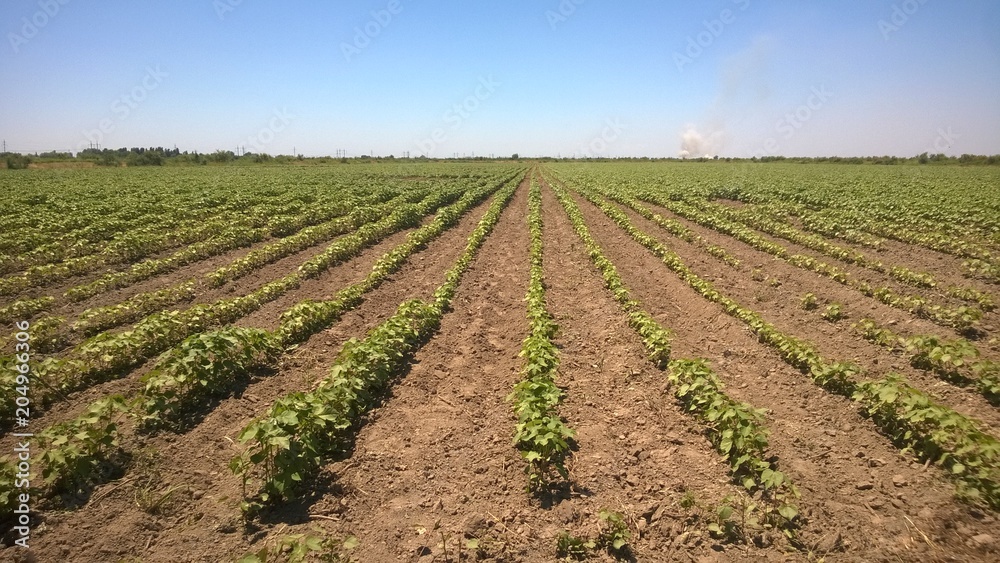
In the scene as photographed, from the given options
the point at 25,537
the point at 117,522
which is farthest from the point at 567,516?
the point at 25,537

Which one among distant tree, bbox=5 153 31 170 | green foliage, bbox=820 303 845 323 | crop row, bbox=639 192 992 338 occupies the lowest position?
green foliage, bbox=820 303 845 323

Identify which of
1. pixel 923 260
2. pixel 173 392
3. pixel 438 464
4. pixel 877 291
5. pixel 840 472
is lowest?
pixel 438 464

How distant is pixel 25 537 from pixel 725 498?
21.8 feet

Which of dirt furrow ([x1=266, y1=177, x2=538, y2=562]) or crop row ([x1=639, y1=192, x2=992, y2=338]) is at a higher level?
crop row ([x1=639, y1=192, x2=992, y2=338])

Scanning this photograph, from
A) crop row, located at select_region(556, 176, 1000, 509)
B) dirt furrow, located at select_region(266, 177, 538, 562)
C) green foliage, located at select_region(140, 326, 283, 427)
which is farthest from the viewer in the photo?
green foliage, located at select_region(140, 326, 283, 427)

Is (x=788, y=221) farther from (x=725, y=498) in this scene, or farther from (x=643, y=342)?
(x=725, y=498)

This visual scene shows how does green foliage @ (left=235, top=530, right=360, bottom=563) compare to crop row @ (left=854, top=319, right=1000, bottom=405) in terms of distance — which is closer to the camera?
green foliage @ (left=235, top=530, right=360, bottom=563)

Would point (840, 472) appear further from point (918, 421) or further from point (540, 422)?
point (540, 422)

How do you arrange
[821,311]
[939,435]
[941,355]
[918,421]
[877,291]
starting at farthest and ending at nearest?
1. [877,291]
2. [821,311]
3. [941,355]
4. [918,421]
5. [939,435]

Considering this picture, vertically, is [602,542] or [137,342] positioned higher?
[137,342]

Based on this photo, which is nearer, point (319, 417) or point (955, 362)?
point (319, 417)

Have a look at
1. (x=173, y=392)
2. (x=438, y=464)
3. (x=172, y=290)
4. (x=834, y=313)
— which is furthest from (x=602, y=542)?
(x=172, y=290)

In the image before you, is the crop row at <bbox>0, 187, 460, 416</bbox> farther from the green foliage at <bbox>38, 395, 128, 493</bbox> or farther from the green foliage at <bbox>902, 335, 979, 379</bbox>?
the green foliage at <bbox>902, 335, 979, 379</bbox>

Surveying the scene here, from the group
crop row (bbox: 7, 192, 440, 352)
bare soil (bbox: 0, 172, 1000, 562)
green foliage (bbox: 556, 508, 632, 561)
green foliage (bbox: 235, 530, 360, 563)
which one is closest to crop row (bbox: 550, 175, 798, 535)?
bare soil (bbox: 0, 172, 1000, 562)
